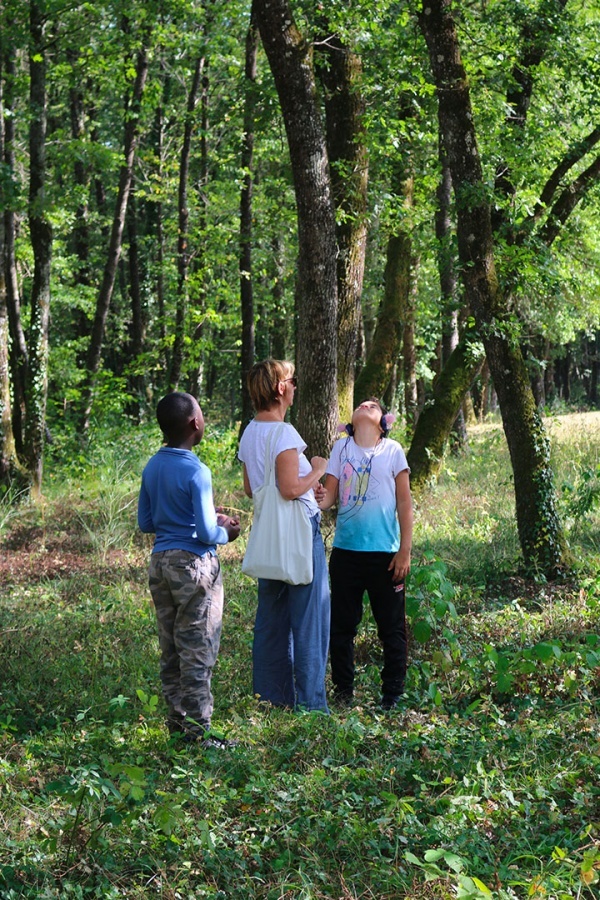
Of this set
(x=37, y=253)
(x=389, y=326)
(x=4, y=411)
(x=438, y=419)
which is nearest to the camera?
(x=438, y=419)

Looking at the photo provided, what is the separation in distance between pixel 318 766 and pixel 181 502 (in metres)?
1.64

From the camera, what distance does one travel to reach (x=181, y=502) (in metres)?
5.25


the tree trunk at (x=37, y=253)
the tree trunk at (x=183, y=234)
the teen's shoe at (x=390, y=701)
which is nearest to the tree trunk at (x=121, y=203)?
the tree trunk at (x=183, y=234)

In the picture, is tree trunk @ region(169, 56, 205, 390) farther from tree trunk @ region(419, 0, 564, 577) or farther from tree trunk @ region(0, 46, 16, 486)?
tree trunk @ region(419, 0, 564, 577)

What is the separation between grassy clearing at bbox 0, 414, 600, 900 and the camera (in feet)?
12.5

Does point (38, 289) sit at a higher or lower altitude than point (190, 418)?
higher

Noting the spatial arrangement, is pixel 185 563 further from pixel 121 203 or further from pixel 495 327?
pixel 121 203

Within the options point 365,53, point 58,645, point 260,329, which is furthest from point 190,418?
point 260,329

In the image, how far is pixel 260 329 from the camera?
117 feet

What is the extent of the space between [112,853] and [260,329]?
107 feet

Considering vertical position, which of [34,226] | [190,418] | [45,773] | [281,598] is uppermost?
[34,226]

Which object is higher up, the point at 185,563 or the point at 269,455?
the point at 269,455

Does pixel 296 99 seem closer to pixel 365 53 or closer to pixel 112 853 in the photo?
pixel 365 53

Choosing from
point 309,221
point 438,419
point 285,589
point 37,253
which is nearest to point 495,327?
point 309,221
